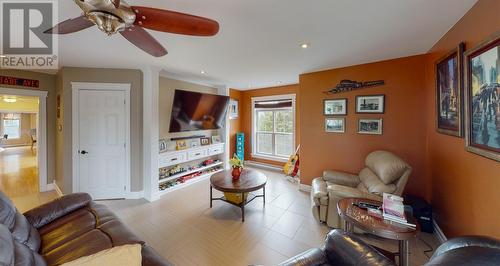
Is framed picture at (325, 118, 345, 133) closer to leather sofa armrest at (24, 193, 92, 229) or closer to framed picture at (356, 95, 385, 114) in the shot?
framed picture at (356, 95, 385, 114)

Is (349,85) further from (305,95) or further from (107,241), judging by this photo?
(107,241)

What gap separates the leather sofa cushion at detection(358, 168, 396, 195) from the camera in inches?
88.3

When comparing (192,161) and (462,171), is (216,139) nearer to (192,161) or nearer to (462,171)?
(192,161)

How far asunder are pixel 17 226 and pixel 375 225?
2669mm

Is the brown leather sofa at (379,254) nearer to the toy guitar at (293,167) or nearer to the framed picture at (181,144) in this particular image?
the toy guitar at (293,167)

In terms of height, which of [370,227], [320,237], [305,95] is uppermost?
[305,95]

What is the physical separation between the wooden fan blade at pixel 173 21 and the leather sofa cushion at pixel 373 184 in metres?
2.47

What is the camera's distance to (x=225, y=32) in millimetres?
1984

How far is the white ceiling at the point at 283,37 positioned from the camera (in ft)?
5.09

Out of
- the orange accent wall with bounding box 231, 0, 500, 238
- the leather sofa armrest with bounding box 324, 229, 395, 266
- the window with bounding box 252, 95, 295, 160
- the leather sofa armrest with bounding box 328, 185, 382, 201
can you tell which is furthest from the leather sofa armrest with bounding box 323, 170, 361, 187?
the window with bounding box 252, 95, 295, 160

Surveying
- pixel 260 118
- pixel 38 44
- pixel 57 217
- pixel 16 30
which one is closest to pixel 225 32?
pixel 16 30

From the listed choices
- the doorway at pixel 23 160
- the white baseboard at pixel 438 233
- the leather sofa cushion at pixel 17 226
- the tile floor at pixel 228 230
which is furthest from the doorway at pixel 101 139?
the white baseboard at pixel 438 233

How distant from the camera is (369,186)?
2.46 m

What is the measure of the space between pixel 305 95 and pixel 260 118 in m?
2.11
